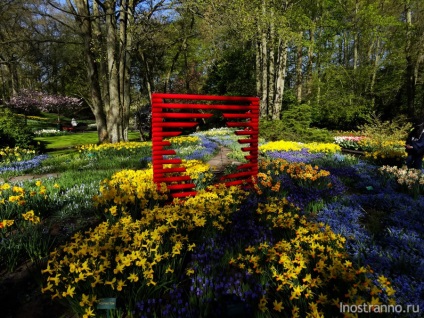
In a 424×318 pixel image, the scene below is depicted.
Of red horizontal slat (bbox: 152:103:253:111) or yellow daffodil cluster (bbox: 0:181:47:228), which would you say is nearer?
yellow daffodil cluster (bbox: 0:181:47:228)

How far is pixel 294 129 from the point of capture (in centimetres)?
1441

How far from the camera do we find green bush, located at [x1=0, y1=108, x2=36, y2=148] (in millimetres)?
12422

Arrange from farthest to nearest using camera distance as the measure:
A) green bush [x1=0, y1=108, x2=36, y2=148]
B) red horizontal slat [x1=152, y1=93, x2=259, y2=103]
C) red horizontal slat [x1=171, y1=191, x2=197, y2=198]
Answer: green bush [x1=0, y1=108, x2=36, y2=148]
red horizontal slat [x1=171, y1=191, x2=197, y2=198]
red horizontal slat [x1=152, y1=93, x2=259, y2=103]

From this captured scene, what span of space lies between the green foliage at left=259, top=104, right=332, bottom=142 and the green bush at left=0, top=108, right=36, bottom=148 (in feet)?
40.7

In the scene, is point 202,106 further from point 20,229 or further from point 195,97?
point 20,229

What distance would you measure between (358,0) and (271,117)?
1722 cm

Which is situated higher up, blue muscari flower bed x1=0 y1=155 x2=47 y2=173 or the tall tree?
the tall tree

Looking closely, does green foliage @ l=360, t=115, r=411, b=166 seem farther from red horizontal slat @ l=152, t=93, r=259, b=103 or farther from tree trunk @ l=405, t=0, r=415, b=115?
tree trunk @ l=405, t=0, r=415, b=115

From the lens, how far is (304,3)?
24.7m

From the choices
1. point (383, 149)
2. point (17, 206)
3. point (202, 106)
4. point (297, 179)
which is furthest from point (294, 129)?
point (17, 206)

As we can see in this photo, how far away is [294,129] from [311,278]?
41.7 ft

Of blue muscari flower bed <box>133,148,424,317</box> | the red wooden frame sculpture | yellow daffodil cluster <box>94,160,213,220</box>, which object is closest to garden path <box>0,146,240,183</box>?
the red wooden frame sculpture

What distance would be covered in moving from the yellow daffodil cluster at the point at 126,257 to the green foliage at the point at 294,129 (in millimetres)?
10721

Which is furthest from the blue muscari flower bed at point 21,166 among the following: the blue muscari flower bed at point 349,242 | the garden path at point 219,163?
the blue muscari flower bed at point 349,242
